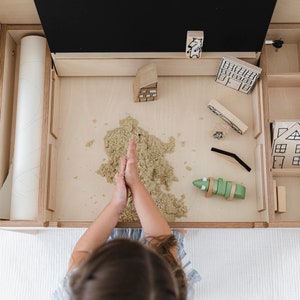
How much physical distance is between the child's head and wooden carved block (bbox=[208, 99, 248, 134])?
635 mm

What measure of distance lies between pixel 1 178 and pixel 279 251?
923 millimetres

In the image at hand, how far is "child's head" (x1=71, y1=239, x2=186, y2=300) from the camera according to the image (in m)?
0.79

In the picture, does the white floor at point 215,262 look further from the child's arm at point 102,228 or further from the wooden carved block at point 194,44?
the wooden carved block at point 194,44

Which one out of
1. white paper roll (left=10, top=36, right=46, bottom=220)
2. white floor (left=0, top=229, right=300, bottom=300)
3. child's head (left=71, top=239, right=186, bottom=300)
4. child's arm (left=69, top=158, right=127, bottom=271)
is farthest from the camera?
white floor (left=0, top=229, right=300, bottom=300)

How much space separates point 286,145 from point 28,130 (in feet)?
2.46

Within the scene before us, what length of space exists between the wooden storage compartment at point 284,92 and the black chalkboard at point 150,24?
122mm

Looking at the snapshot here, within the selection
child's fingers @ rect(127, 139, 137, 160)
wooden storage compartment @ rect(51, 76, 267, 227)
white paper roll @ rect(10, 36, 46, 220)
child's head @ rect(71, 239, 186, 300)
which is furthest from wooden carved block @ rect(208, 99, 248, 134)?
child's head @ rect(71, 239, 186, 300)

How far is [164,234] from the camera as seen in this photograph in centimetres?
119

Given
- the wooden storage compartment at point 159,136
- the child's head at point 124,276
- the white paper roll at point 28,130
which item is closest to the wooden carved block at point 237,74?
the wooden storage compartment at point 159,136

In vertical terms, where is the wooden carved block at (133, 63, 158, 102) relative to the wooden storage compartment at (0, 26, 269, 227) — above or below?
above

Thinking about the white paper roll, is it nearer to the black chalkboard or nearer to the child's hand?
the black chalkboard

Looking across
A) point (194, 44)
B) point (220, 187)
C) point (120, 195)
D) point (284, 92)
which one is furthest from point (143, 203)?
point (284, 92)

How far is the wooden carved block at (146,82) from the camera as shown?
133 centimetres

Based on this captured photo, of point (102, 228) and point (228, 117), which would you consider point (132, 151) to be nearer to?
point (102, 228)
